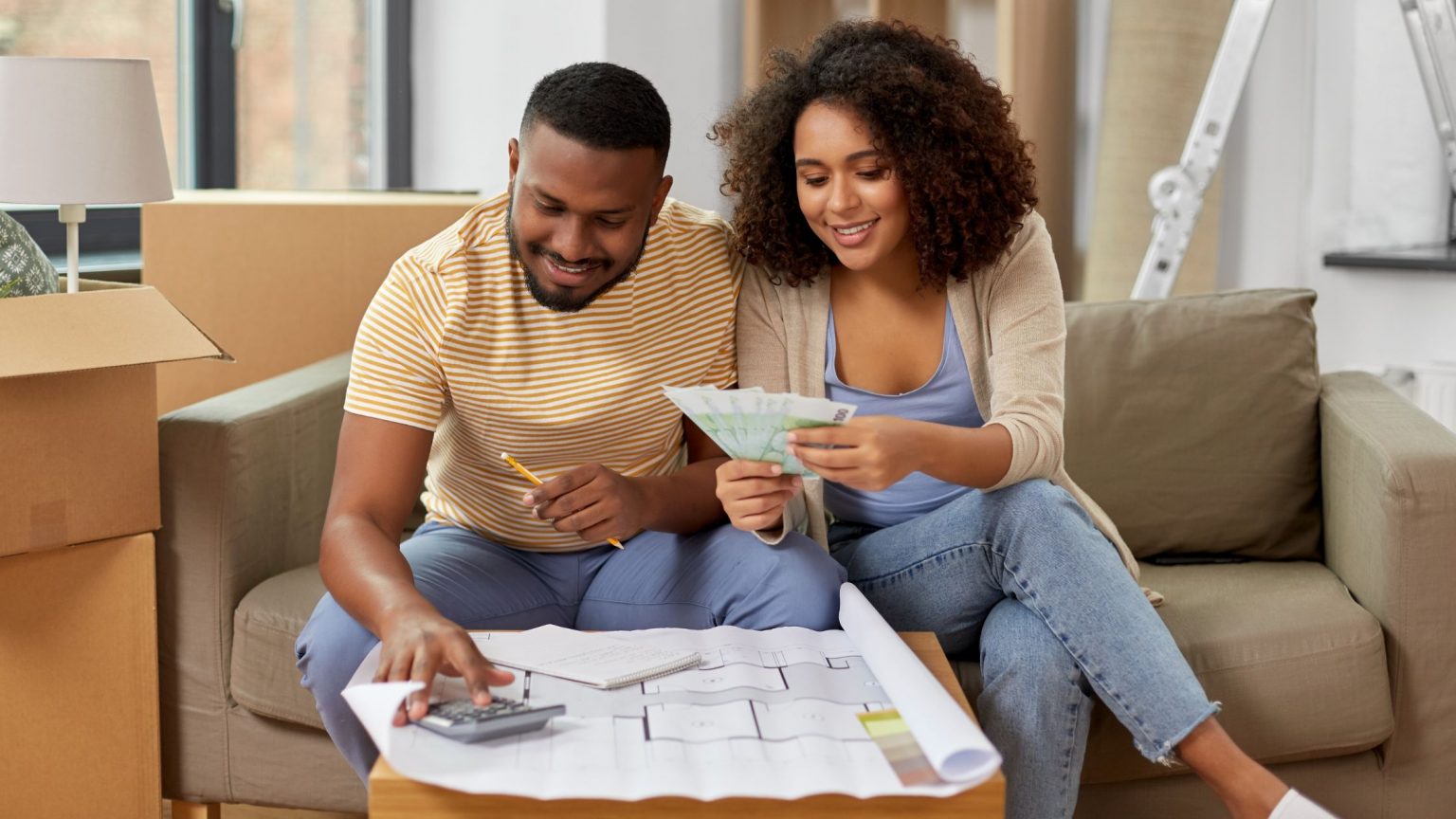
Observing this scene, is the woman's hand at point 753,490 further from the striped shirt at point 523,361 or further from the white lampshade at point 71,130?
the white lampshade at point 71,130

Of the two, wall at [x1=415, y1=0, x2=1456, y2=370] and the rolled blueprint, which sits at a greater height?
wall at [x1=415, y1=0, x2=1456, y2=370]

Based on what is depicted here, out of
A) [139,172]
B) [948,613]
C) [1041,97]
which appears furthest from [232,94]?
[948,613]

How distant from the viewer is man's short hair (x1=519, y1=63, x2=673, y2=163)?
1502mm

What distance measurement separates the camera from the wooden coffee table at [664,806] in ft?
3.58

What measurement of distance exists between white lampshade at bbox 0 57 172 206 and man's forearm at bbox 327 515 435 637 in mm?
646

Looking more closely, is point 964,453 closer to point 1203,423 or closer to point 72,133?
point 1203,423

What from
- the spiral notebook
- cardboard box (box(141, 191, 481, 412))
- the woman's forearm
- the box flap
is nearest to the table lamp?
the box flap

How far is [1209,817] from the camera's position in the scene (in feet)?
5.55

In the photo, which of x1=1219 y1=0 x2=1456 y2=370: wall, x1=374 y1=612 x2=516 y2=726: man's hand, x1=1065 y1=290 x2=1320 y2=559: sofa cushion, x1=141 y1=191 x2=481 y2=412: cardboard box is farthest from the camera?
x1=1219 y1=0 x2=1456 y2=370: wall

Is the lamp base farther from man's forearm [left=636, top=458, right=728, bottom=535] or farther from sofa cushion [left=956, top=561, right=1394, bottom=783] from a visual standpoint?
sofa cushion [left=956, top=561, right=1394, bottom=783]

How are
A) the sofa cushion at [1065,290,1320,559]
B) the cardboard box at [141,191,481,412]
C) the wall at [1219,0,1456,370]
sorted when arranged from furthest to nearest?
1. the wall at [1219,0,1456,370]
2. the cardboard box at [141,191,481,412]
3. the sofa cushion at [1065,290,1320,559]

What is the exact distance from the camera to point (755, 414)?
4.41 feet

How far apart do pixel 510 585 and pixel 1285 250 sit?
2.01 metres

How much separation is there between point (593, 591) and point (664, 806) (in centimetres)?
58
